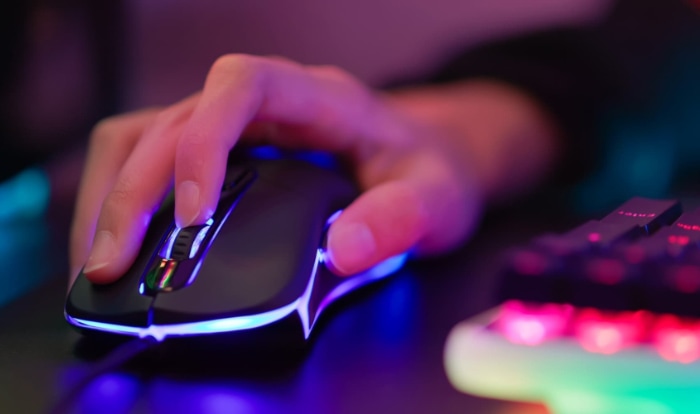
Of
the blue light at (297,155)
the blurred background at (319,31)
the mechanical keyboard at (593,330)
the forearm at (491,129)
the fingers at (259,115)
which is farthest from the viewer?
the blurred background at (319,31)

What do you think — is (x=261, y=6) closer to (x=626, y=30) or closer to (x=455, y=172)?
(x=626, y=30)

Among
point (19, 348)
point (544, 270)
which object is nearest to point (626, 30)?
point (544, 270)

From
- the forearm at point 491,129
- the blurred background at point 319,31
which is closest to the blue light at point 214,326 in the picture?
the forearm at point 491,129

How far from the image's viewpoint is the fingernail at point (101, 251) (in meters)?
0.43

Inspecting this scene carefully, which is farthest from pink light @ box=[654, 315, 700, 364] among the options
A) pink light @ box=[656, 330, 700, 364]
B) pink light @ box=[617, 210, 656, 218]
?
pink light @ box=[617, 210, 656, 218]

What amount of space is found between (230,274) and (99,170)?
0.67ft

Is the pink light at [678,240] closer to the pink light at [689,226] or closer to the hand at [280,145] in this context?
the pink light at [689,226]

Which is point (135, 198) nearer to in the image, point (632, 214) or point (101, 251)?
point (101, 251)

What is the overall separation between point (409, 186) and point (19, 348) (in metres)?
0.28

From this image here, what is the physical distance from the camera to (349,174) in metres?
0.62

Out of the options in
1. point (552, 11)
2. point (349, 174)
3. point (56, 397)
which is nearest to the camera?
point (56, 397)

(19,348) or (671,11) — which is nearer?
(19,348)

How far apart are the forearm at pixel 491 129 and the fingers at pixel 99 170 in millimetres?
261

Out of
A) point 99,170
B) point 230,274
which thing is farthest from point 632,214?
point 99,170
